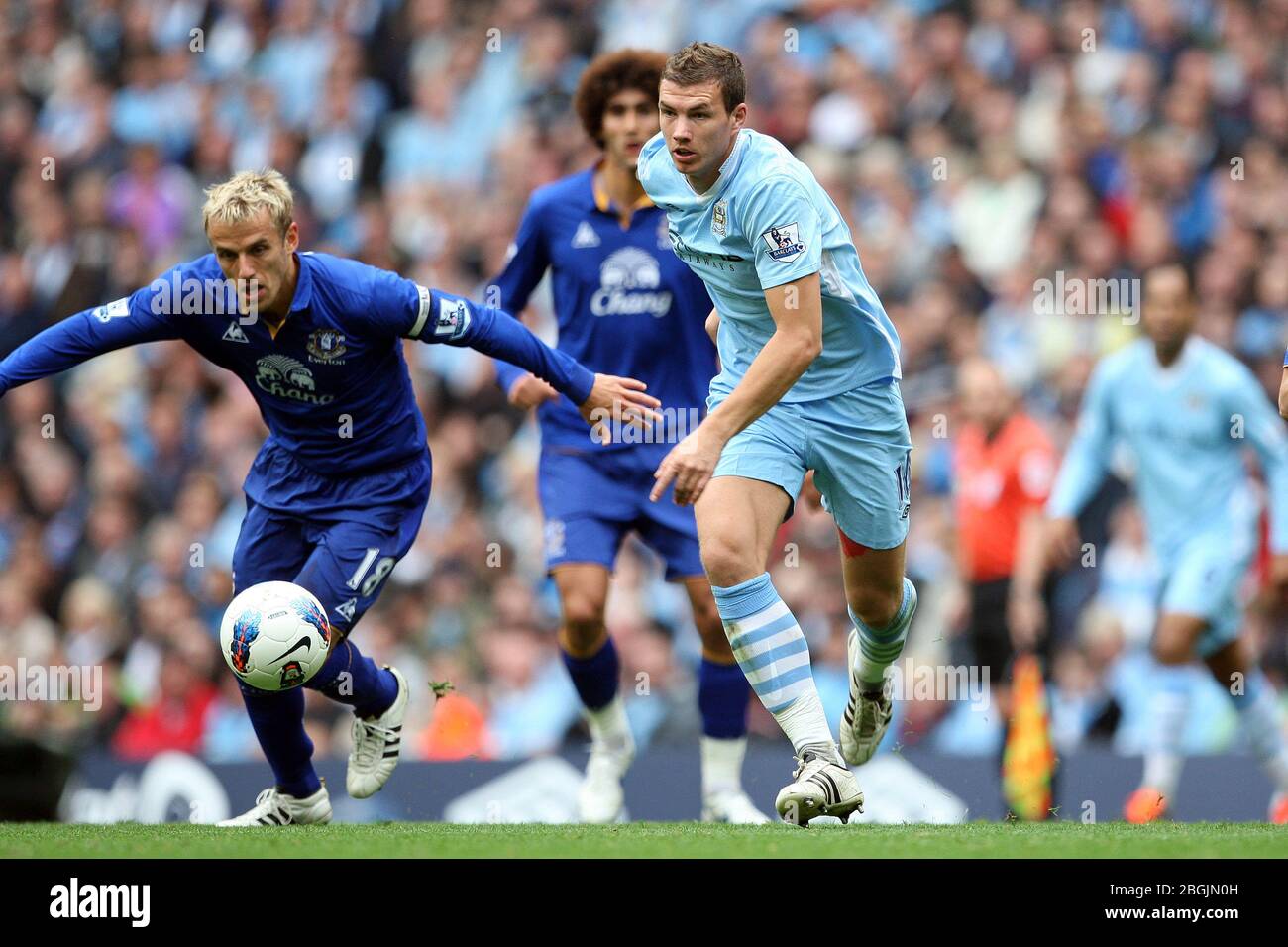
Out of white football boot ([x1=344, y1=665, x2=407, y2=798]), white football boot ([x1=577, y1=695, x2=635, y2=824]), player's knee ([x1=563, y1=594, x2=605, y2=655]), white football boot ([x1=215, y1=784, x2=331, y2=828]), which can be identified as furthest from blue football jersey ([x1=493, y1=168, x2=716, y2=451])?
white football boot ([x1=215, y1=784, x2=331, y2=828])

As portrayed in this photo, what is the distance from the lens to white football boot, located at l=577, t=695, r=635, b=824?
7.45 meters

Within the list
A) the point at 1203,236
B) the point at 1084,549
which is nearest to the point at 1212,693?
the point at 1084,549

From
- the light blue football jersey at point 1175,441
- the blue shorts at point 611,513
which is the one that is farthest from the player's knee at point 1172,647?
the blue shorts at point 611,513

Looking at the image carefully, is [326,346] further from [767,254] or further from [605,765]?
[605,765]

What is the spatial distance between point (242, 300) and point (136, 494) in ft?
19.8

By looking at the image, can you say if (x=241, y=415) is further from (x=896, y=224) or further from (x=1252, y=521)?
(x=1252, y=521)

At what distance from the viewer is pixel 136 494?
11531 millimetres

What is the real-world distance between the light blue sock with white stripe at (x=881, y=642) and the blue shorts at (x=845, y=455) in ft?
1.33

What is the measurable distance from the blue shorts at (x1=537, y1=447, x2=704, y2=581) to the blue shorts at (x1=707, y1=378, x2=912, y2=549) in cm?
140

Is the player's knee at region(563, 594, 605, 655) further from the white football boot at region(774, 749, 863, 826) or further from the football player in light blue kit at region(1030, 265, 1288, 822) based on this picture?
the football player in light blue kit at region(1030, 265, 1288, 822)

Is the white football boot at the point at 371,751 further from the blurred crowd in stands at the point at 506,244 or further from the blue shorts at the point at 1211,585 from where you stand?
the blue shorts at the point at 1211,585

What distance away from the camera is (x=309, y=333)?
19.8 ft
